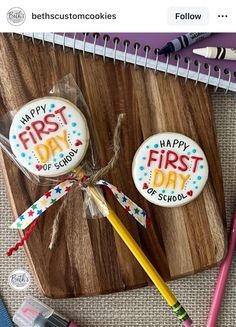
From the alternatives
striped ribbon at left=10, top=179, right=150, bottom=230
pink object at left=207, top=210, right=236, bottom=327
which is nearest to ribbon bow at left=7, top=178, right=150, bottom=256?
striped ribbon at left=10, top=179, right=150, bottom=230

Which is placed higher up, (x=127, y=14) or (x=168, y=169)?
(x=127, y=14)

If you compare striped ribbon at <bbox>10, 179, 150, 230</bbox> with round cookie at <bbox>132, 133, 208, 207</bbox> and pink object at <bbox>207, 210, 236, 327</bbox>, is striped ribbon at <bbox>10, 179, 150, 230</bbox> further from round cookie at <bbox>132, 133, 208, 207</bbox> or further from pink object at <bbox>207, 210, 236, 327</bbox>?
pink object at <bbox>207, 210, 236, 327</bbox>

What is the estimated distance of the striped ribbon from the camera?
2.52ft

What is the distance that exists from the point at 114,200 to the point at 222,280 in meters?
0.19

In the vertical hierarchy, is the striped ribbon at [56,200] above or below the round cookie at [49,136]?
below

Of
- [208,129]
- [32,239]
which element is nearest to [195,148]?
[208,129]

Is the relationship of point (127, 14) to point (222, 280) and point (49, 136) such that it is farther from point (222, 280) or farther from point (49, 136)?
point (222, 280)

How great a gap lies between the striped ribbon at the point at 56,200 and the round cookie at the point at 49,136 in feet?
0.08

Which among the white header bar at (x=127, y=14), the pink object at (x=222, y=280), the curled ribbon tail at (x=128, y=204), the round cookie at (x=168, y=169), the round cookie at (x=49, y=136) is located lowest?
the pink object at (x=222, y=280)

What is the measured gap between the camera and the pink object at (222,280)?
83cm

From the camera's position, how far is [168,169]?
0.78 metres

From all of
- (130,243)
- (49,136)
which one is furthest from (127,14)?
(130,243)

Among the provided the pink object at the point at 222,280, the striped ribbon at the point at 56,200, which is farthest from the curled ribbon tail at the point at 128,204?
the pink object at the point at 222,280

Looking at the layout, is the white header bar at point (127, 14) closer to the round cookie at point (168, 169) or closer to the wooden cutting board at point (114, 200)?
the wooden cutting board at point (114, 200)
